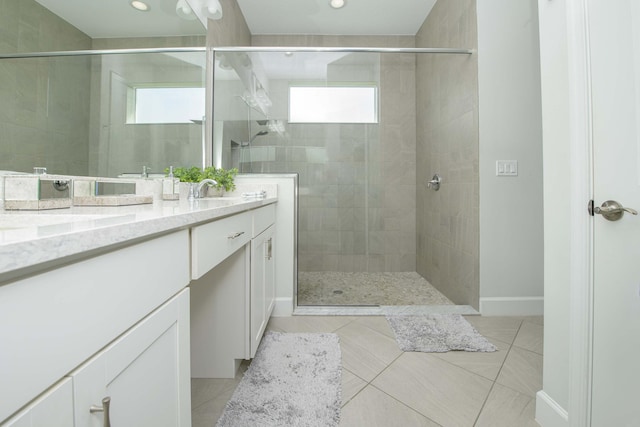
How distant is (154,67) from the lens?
1465 millimetres

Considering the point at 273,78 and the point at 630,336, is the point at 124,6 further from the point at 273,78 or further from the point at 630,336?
the point at 630,336

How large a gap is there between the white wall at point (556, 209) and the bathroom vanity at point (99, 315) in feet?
3.85

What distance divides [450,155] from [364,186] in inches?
30.2

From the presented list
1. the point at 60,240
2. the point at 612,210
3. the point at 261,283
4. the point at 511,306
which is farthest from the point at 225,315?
the point at 511,306

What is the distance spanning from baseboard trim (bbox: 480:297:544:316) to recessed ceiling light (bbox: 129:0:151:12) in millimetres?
2639

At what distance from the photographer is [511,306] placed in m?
2.07

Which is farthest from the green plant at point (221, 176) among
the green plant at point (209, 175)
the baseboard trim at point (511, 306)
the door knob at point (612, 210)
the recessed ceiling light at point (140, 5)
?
the baseboard trim at point (511, 306)

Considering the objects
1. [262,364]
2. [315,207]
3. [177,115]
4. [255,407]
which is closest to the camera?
[255,407]

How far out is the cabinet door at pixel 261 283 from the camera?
4.55 ft

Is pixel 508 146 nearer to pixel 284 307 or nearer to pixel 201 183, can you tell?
pixel 284 307

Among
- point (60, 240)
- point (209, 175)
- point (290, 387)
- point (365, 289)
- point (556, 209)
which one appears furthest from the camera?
point (365, 289)

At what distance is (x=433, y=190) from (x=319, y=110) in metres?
1.28

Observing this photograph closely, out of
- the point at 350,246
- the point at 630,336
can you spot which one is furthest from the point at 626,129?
the point at 350,246

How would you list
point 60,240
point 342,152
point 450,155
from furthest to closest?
1. point 342,152
2. point 450,155
3. point 60,240
